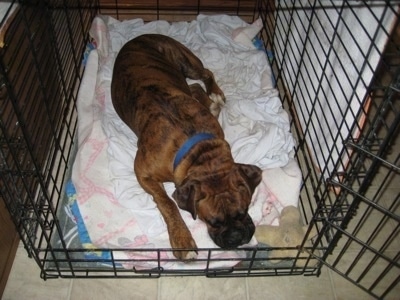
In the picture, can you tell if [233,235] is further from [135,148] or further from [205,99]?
[205,99]

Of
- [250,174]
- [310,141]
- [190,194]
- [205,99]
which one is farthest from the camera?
[205,99]

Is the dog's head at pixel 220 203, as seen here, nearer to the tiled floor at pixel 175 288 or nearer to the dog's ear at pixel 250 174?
the dog's ear at pixel 250 174

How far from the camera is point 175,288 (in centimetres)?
237

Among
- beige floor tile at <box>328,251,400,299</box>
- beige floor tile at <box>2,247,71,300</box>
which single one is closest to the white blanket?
beige floor tile at <box>2,247,71,300</box>

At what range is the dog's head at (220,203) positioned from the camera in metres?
2.18

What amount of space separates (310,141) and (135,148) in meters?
1.24

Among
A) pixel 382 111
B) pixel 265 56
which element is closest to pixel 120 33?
pixel 265 56

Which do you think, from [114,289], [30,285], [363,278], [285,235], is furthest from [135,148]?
[363,278]

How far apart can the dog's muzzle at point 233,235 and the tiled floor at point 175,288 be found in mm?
309

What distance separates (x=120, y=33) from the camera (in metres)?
3.90

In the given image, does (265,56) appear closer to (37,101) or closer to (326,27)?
(326,27)

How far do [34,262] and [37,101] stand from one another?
1.00 meters

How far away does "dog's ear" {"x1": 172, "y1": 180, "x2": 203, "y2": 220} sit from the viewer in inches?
85.7

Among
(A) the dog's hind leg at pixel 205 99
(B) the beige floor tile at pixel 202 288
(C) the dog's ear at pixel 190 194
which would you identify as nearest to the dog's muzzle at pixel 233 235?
(C) the dog's ear at pixel 190 194
